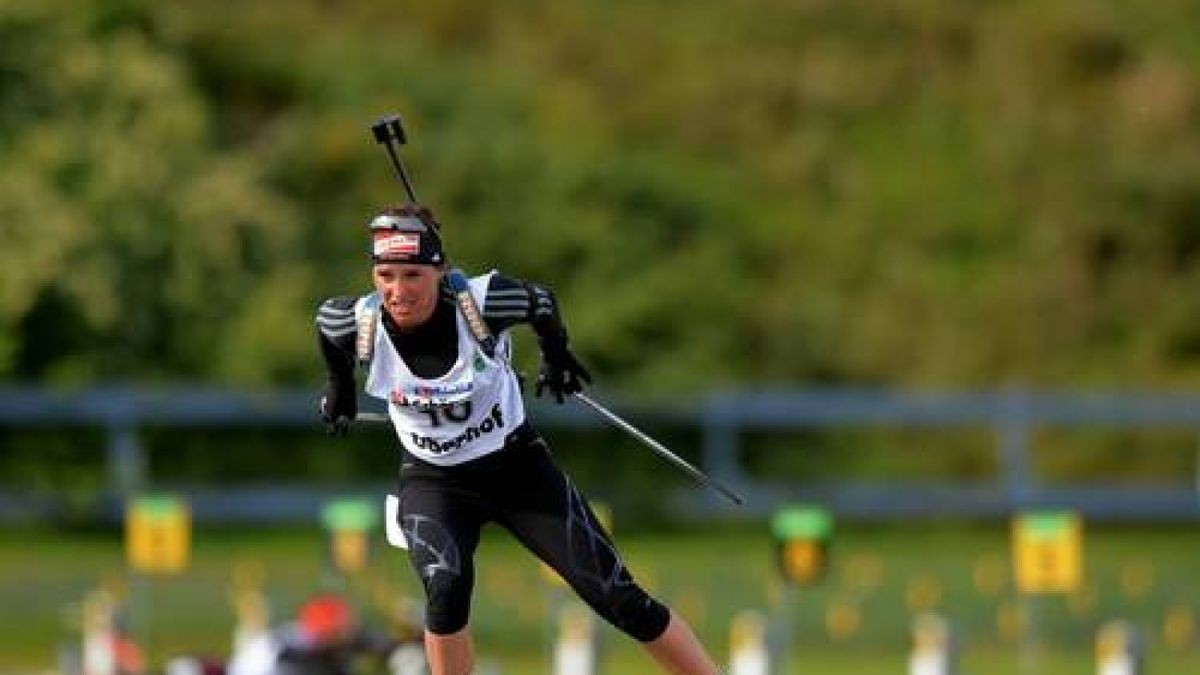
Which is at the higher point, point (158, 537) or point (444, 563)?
point (158, 537)

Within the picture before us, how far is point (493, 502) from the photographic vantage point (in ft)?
37.0

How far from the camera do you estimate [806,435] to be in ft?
127

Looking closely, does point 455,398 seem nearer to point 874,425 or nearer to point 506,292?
point 506,292

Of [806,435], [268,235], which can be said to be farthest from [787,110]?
[268,235]

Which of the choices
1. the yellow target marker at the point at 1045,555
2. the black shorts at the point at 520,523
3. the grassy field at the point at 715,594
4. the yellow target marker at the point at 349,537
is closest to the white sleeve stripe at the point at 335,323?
the black shorts at the point at 520,523

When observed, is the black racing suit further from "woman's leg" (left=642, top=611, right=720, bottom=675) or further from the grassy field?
the grassy field

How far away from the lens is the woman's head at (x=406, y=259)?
10.6m

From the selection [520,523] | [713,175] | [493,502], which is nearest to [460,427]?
[493,502]

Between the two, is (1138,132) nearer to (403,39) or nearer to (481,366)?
(403,39)

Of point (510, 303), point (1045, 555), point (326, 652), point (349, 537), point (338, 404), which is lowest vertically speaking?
point (338, 404)

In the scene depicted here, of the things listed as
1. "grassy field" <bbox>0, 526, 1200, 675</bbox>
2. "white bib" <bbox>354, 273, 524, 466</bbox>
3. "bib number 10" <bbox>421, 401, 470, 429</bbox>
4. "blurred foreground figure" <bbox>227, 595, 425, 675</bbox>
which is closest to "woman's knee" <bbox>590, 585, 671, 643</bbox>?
"white bib" <bbox>354, 273, 524, 466</bbox>

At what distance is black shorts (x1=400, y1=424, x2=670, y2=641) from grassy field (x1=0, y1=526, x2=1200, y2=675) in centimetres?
1162

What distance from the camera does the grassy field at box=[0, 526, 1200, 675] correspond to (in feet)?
89.5

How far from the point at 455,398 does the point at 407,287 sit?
0.48 metres
